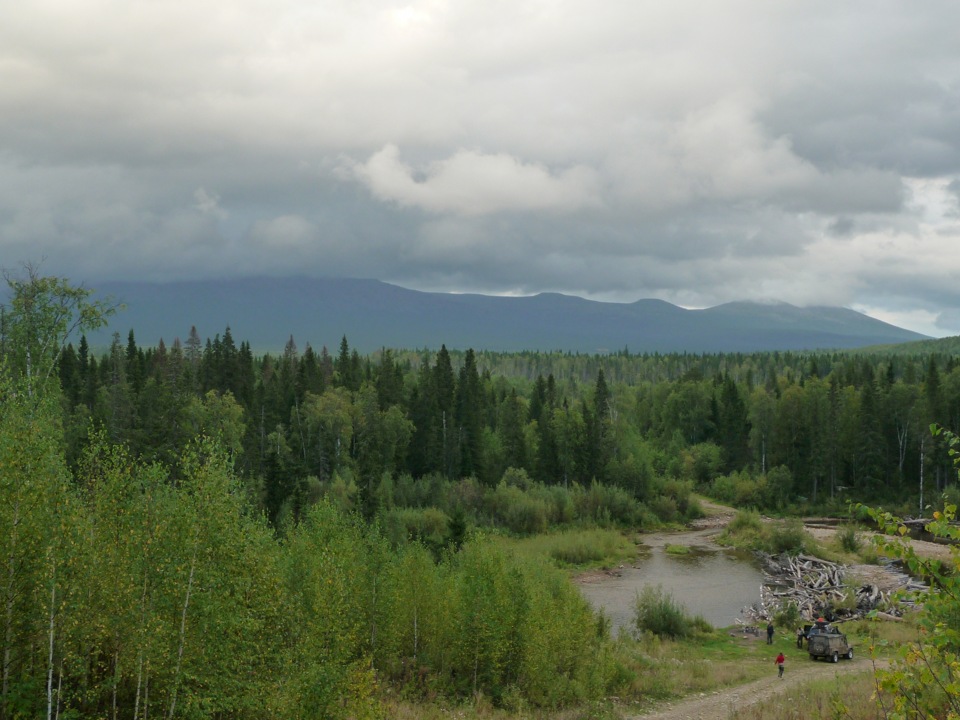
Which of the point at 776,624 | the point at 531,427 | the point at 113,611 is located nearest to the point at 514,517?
the point at 531,427

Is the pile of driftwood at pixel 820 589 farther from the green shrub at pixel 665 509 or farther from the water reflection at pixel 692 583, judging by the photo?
the green shrub at pixel 665 509

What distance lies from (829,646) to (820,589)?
789 inches

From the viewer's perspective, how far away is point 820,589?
64125 mm

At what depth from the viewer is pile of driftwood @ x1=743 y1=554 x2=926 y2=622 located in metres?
57.7

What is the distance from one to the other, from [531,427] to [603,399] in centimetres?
1138

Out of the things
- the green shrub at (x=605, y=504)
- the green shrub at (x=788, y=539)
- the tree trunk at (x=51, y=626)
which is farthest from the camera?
the green shrub at (x=605, y=504)

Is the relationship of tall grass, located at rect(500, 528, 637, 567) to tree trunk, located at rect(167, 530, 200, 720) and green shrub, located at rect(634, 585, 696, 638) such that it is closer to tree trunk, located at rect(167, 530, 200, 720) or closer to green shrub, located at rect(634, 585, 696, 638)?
green shrub, located at rect(634, 585, 696, 638)

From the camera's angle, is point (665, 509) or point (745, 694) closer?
point (745, 694)

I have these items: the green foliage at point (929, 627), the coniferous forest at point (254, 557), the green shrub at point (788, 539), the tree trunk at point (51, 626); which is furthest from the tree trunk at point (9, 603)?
the green shrub at point (788, 539)

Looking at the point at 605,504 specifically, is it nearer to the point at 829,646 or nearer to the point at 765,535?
the point at 765,535

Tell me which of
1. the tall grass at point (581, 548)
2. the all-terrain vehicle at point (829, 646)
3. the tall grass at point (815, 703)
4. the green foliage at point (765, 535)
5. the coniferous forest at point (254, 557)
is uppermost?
the coniferous forest at point (254, 557)

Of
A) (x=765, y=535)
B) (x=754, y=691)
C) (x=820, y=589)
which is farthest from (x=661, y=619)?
(x=765, y=535)

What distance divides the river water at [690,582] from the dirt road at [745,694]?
40.9ft

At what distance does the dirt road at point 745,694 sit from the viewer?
34719mm
